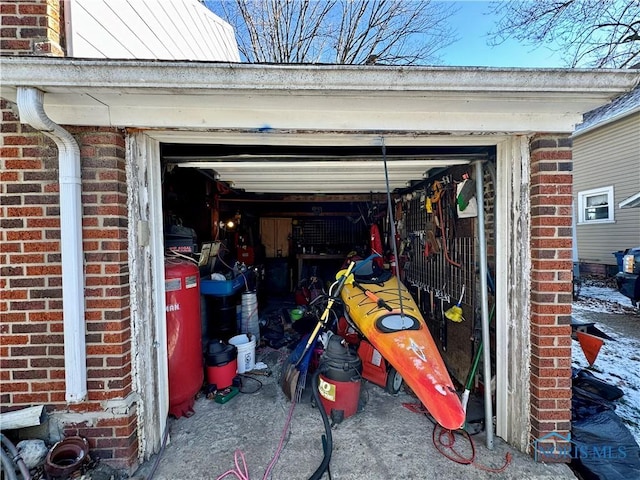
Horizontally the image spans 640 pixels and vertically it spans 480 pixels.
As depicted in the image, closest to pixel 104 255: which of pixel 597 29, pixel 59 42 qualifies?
pixel 59 42

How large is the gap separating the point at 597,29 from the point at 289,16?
33.0ft

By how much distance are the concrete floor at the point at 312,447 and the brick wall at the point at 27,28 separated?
296cm

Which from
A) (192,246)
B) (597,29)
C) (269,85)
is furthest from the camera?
(597,29)

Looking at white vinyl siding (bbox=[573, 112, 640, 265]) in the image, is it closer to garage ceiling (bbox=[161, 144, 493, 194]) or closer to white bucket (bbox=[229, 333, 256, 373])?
garage ceiling (bbox=[161, 144, 493, 194])

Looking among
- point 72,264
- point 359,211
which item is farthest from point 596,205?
point 72,264

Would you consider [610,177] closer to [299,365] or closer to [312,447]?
[299,365]

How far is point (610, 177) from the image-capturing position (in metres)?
8.91

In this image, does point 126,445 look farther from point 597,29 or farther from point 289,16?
point 597,29

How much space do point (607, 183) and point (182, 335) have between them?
11.9 metres

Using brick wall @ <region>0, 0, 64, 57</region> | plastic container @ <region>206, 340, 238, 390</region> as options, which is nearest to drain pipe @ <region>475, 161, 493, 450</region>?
plastic container @ <region>206, 340, 238, 390</region>

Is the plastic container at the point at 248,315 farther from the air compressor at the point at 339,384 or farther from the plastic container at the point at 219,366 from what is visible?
the air compressor at the point at 339,384

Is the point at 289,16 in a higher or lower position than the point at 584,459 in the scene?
higher

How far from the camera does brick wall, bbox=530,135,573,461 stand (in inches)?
84.7

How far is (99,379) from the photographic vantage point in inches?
81.4
